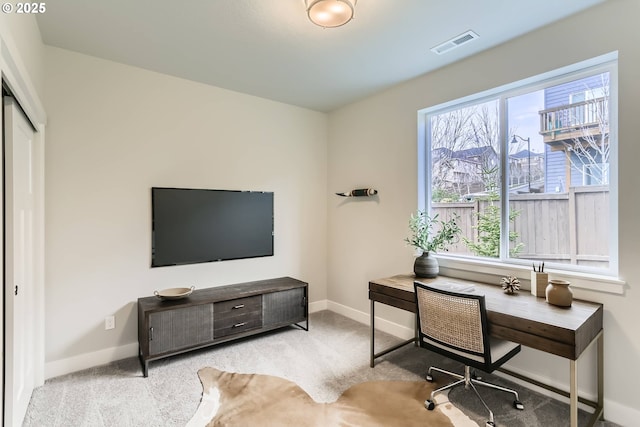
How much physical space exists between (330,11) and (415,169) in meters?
1.83

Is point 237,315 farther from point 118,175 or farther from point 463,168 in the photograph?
point 463,168

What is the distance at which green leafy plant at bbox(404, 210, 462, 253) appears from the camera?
2.95 m

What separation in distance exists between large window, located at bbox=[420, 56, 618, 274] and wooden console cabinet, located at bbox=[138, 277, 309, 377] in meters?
1.86

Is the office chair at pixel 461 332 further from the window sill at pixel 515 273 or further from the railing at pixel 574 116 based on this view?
the railing at pixel 574 116

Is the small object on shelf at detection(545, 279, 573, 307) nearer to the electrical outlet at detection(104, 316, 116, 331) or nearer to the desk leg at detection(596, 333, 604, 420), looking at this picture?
the desk leg at detection(596, 333, 604, 420)

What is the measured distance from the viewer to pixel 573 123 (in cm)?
240

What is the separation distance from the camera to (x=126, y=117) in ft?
9.77

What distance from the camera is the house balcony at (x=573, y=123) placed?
2.27m

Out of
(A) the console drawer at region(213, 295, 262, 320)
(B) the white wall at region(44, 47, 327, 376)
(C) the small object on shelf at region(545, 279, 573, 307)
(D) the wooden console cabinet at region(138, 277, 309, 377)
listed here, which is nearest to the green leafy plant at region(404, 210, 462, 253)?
(C) the small object on shelf at region(545, 279, 573, 307)

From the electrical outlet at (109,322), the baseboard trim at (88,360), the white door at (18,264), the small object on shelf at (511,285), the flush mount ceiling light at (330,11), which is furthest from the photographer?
the electrical outlet at (109,322)

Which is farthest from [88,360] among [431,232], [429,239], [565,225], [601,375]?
[565,225]

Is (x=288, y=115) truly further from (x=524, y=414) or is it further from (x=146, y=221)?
(x=524, y=414)

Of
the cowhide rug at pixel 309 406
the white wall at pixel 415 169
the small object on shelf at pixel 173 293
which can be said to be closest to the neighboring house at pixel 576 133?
the white wall at pixel 415 169

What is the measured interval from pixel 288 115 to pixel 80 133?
2232 millimetres
